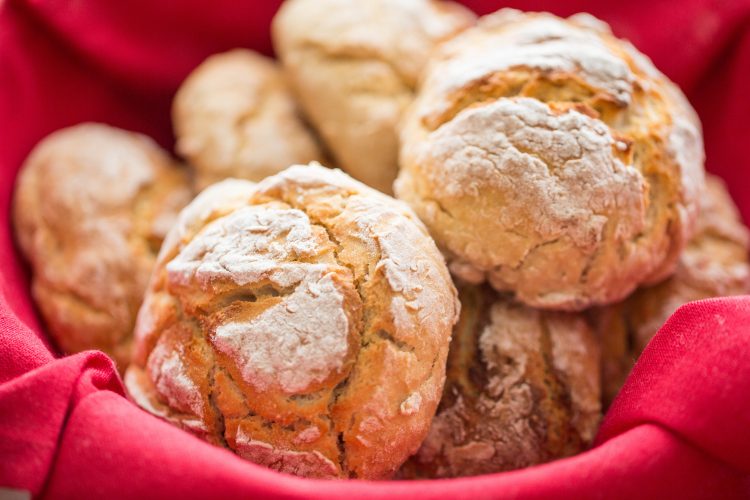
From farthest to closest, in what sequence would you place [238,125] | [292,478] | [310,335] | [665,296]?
[238,125]
[665,296]
[310,335]
[292,478]

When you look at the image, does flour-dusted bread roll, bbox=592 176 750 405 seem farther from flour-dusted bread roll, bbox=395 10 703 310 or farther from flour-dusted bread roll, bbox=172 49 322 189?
flour-dusted bread roll, bbox=172 49 322 189

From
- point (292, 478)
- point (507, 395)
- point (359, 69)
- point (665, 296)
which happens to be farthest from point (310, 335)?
point (665, 296)

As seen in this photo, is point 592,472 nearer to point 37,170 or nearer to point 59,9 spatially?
point 37,170

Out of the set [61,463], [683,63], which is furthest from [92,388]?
[683,63]

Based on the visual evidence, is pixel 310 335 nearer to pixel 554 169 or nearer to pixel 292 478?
pixel 292 478

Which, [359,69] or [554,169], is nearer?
[554,169]

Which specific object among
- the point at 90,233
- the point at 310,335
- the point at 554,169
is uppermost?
the point at 554,169

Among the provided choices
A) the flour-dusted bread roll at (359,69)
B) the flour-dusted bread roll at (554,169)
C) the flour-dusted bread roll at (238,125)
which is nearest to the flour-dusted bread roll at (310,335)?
the flour-dusted bread roll at (554,169)
